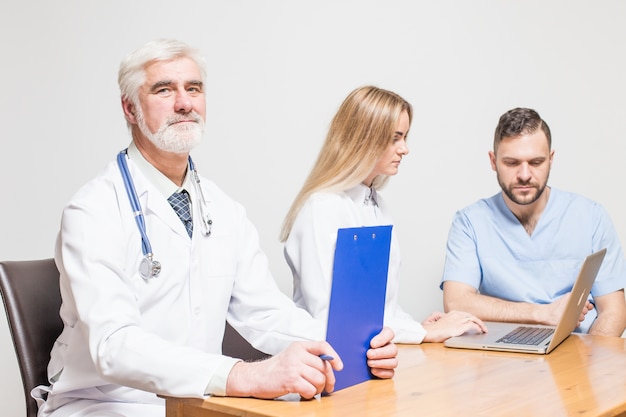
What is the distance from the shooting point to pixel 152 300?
6.44 feet

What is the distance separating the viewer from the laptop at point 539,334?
205 cm

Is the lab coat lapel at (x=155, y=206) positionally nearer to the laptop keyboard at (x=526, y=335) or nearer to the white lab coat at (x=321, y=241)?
the white lab coat at (x=321, y=241)

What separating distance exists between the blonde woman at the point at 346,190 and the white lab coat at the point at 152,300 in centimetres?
30

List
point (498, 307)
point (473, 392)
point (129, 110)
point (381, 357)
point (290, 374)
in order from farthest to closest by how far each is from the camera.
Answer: point (498, 307), point (129, 110), point (381, 357), point (473, 392), point (290, 374)

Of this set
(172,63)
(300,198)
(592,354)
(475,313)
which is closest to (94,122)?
(300,198)

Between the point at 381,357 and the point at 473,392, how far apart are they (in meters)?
0.21

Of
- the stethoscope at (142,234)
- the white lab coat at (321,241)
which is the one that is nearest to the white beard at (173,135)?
the stethoscope at (142,234)

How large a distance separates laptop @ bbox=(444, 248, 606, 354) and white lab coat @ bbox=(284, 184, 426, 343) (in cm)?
29

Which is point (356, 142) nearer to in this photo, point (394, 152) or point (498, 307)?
point (394, 152)

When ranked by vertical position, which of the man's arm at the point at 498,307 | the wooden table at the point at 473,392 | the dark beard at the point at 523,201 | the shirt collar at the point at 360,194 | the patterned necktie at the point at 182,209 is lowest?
the man's arm at the point at 498,307

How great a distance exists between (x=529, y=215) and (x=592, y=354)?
1015 millimetres

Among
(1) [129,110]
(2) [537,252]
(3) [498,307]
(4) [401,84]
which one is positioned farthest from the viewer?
(4) [401,84]

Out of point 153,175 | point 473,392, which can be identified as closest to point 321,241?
point 153,175

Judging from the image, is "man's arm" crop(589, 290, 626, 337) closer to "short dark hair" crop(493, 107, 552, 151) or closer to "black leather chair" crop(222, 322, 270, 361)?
"short dark hair" crop(493, 107, 552, 151)
